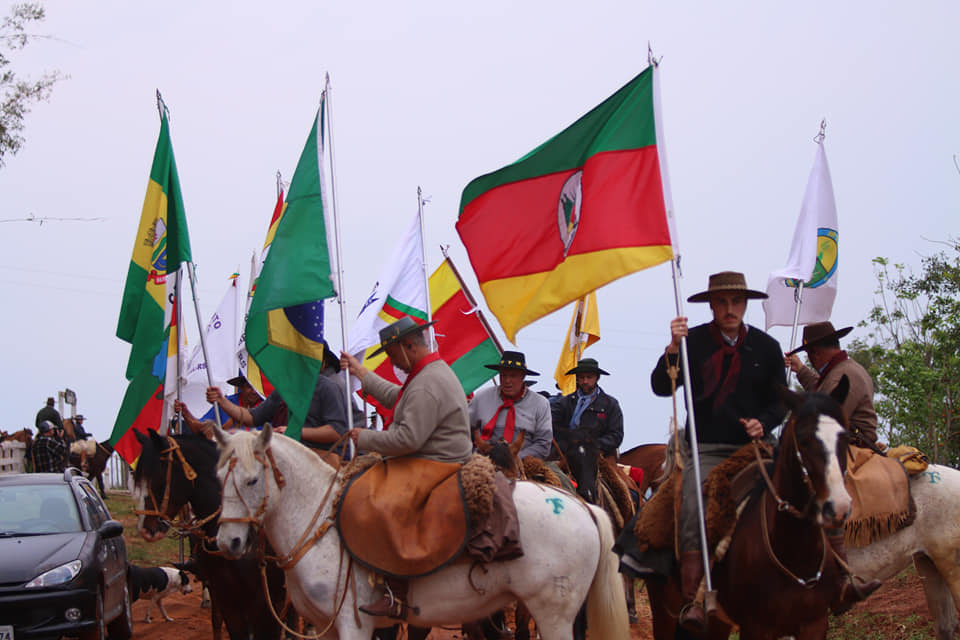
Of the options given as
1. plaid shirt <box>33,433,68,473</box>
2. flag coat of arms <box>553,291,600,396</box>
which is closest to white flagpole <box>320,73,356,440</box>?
flag coat of arms <box>553,291,600,396</box>

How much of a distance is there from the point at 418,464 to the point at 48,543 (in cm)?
460

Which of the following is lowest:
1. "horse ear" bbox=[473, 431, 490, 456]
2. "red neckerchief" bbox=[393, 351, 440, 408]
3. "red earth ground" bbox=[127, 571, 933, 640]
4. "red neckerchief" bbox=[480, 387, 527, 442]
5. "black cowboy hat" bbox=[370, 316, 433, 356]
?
"red earth ground" bbox=[127, 571, 933, 640]

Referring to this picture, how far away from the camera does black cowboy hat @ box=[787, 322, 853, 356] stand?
8445 mm

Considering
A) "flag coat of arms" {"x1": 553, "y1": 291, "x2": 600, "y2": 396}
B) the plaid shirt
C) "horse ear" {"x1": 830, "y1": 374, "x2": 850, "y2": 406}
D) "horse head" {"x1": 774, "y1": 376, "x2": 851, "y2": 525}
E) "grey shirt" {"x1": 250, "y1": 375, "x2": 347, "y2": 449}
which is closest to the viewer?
"horse head" {"x1": 774, "y1": 376, "x2": 851, "y2": 525}

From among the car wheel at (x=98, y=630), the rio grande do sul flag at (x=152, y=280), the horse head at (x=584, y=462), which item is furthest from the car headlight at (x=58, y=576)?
the horse head at (x=584, y=462)

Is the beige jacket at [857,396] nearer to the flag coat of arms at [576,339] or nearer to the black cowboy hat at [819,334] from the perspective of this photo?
the black cowboy hat at [819,334]

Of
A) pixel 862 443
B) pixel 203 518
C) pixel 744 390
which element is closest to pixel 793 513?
pixel 744 390

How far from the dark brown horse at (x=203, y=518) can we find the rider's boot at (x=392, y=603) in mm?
1791

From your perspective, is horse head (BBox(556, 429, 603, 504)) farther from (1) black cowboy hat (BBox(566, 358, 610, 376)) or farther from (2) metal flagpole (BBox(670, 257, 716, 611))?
(2) metal flagpole (BBox(670, 257, 716, 611))

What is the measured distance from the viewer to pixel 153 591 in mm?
12734

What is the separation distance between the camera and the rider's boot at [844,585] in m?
6.40

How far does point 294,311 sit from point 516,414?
2.92 meters

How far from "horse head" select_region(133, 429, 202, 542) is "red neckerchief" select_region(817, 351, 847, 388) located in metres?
5.50

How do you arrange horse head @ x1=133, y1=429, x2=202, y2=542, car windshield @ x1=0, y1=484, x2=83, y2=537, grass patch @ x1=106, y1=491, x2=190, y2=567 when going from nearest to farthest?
horse head @ x1=133, y1=429, x2=202, y2=542, car windshield @ x1=0, y1=484, x2=83, y2=537, grass patch @ x1=106, y1=491, x2=190, y2=567
